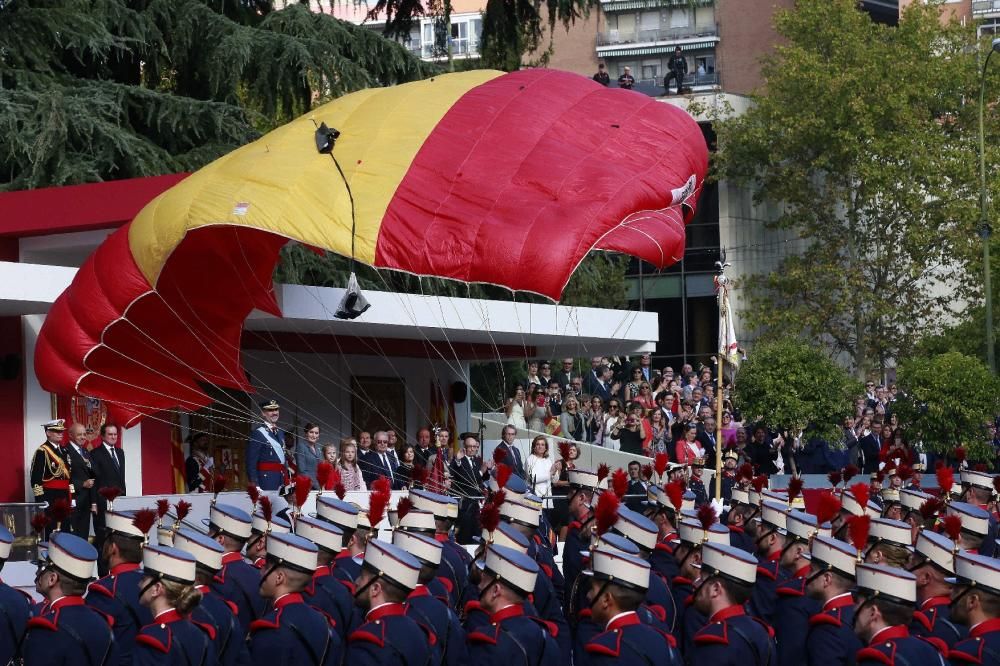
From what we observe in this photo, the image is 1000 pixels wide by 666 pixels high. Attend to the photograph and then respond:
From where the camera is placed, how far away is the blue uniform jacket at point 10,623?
31.0 feet

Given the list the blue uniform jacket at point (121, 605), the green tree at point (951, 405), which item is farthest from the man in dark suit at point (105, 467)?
the green tree at point (951, 405)

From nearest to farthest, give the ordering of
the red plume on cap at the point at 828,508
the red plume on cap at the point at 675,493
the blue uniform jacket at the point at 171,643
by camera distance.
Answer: the blue uniform jacket at the point at 171,643 → the red plume on cap at the point at 828,508 → the red plume on cap at the point at 675,493

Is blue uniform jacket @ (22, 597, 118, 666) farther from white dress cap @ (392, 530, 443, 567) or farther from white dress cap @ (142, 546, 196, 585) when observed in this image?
white dress cap @ (392, 530, 443, 567)

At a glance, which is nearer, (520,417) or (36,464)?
(36,464)

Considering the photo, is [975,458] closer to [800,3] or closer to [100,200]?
[100,200]

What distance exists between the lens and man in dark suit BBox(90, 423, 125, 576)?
16.3m

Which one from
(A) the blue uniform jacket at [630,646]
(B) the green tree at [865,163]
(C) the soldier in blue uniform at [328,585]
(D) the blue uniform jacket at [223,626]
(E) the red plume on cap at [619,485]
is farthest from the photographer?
(B) the green tree at [865,163]

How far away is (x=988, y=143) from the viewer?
4203cm

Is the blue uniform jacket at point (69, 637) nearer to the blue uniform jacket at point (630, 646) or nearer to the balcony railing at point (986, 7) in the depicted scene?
the blue uniform jacket at point (630, 646)

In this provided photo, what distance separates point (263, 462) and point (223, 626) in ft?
26.6

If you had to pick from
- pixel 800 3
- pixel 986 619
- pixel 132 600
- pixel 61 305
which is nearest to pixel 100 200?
pixel 61 305

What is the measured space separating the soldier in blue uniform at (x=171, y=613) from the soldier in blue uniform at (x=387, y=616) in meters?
0.78

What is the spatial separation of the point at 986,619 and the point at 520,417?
51.0 ft

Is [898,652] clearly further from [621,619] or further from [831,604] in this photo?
[621,619]
